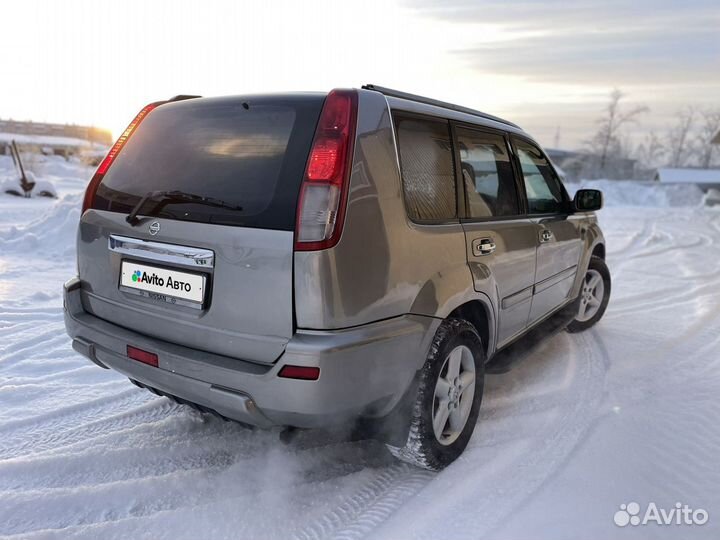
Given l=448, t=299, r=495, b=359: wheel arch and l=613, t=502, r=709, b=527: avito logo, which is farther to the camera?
l=448, t=299, r=495, b=359: wheel arch

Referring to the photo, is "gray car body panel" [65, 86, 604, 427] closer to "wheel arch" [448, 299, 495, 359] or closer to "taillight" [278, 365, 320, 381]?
"taillight" [278, 365, 320, 381]

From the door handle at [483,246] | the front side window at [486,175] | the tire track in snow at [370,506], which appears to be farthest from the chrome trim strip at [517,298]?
the tire track in snow at [370,506]

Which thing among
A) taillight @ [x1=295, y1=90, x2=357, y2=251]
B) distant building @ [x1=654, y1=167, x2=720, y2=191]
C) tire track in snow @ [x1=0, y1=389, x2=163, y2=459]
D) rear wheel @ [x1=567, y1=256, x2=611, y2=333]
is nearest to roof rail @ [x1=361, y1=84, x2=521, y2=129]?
taillight @ [x1=295, y1=90, x2=357, y2=251]

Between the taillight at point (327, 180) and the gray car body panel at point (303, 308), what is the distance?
4 cm

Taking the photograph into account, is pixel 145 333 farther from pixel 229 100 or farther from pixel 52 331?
pixel 52 331

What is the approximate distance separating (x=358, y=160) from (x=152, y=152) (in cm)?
111

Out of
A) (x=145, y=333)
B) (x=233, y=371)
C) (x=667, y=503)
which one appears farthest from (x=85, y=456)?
(x=667, y=503)

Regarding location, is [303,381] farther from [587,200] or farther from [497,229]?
[587,200]

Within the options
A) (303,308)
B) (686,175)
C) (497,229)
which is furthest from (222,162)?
(686,175)

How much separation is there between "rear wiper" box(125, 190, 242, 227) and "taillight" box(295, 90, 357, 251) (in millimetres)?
317

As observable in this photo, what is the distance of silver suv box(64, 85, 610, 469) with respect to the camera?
194 cm

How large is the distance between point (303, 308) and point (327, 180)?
0.49 metres

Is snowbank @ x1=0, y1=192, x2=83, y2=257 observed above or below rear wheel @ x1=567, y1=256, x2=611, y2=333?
below

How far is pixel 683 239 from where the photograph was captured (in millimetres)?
10898
